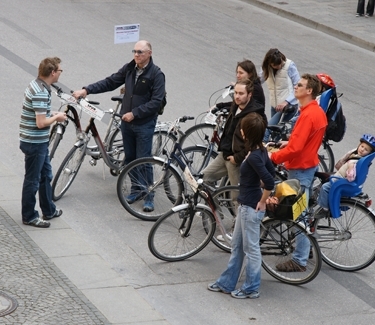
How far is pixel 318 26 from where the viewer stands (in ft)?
64.1

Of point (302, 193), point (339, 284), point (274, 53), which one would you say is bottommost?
point (339, 284)

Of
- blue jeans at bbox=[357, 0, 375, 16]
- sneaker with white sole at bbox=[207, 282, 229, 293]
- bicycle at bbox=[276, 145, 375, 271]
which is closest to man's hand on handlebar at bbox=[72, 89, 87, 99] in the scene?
bicycle at bbox=[276, 145, 375, 271]

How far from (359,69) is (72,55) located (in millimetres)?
5398

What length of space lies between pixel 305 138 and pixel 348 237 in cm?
123

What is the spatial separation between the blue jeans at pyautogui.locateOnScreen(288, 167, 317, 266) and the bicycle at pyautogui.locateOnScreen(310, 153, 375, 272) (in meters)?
0.24

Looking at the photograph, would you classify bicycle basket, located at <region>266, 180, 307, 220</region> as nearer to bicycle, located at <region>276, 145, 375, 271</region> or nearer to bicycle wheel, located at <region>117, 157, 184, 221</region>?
bicycle, located at <region>276, 145, 375, 271</region>

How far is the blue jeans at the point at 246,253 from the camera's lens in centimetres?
818

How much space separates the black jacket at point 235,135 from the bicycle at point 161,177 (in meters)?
0.51

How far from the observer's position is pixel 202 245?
29.8 feet

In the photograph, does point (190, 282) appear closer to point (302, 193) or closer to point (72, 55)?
point (302, 193)

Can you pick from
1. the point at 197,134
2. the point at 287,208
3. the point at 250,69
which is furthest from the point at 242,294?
the point at 197,134

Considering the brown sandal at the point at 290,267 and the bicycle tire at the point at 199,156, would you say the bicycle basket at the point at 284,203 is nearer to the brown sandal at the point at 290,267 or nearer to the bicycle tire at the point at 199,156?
the brown sandal at the point at 290,267

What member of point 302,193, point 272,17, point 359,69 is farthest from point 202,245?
point 272,17

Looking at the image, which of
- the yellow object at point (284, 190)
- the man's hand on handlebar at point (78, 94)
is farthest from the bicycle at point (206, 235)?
the man's hand on handlebar at point (78, 94)
